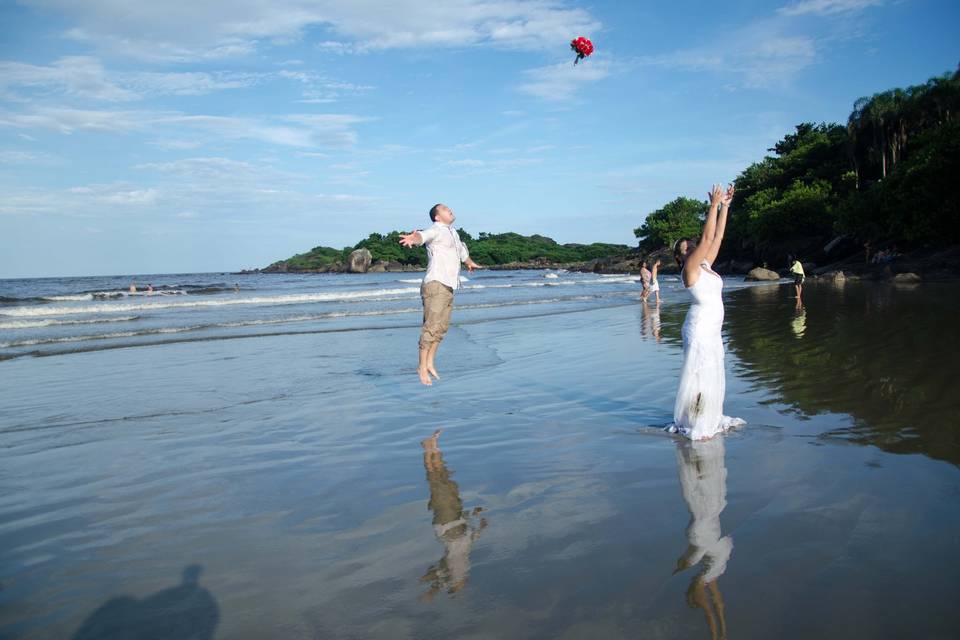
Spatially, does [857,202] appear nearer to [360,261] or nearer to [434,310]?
[434,310]

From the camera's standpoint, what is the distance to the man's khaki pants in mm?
8430

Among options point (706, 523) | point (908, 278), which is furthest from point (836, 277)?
point (706, 523)

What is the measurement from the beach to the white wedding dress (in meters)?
0.25

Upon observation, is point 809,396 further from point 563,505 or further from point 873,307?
point 873,307

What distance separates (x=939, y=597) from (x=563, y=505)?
6.80 ft

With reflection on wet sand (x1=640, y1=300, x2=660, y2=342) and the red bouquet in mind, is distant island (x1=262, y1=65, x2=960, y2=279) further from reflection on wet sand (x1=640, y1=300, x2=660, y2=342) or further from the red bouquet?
the red bouquet

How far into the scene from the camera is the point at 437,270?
830cm

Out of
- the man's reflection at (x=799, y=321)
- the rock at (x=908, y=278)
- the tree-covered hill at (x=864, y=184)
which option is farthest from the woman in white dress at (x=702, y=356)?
the tree-covered hill at (x=864, y=184)

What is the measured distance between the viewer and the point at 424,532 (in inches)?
159

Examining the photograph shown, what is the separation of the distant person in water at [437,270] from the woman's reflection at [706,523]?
3.74 metres

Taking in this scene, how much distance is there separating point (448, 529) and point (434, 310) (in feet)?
15.3

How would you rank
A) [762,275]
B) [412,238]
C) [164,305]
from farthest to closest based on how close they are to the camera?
1. [762,275]
2. [164,305]
3. [412,238]

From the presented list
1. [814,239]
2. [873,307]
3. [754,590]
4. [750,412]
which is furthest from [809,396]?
[814,239]

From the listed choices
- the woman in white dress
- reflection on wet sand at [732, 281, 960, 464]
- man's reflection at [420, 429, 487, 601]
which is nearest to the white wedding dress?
the woman in white dress
